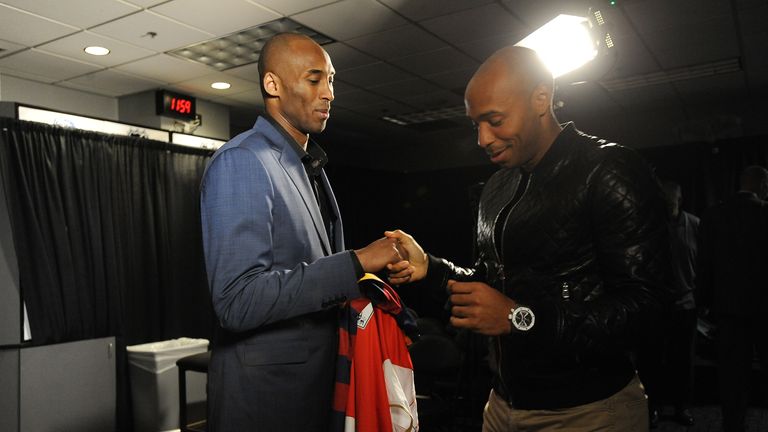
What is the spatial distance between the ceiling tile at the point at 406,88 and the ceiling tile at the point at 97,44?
2.28 metres

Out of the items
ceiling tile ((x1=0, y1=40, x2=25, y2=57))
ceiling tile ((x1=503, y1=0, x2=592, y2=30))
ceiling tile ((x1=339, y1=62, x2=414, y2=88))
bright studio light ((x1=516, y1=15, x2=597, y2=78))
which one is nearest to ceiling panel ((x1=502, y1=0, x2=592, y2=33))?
ceiling tile ((x1=503, y1=0, x2=592, y2=30))

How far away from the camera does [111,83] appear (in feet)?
18.9

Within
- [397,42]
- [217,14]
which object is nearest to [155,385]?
[217,14]

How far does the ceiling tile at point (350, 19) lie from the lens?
405 centimetres

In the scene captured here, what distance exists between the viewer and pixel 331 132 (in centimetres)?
842

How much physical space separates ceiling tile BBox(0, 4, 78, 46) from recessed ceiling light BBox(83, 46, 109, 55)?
297mm

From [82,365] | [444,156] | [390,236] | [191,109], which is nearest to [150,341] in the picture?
[82,365]

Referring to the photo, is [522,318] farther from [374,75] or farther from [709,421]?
[374,75]

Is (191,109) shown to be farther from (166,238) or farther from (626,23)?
(626,23)

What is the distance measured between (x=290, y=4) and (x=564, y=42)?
1899mm

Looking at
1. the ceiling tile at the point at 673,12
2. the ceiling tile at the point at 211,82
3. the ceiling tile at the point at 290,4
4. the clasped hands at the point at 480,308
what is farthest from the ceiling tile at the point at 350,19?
the clasped hands at the point at 480,308

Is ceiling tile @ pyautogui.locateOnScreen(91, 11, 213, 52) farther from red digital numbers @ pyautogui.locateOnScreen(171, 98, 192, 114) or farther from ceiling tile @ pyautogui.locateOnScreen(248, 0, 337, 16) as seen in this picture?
red digital numbers @ pyautogui.locateOnScreen(171, 98, 192, 114)

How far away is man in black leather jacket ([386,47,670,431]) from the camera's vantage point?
116 cm

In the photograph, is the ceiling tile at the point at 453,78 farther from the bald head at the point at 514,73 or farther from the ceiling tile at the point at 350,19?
the bald head at the point at 514,73
